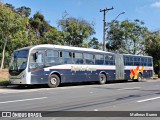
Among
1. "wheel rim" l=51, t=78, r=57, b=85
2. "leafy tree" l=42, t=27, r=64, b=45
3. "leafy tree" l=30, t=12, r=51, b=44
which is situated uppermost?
"leafy tree" l=30, t=12, r=51, b=44

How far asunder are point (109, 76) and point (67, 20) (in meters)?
17.2

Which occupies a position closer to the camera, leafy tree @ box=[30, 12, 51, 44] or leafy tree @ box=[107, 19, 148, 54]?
leafy tree @ box=[107, 19, 148, 54]

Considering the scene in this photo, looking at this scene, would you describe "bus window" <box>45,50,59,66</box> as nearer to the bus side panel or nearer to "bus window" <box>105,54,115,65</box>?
the bus side panel

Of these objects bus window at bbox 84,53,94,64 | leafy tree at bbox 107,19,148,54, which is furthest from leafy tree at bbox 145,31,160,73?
bus window at bbox 84,53,94,64

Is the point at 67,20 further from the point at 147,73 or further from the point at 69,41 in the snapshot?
the point at 147,73

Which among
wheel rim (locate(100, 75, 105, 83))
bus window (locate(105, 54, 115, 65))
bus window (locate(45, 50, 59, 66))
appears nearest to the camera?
bus window (locate(45, 50, 59, 66))

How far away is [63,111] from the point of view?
990cm

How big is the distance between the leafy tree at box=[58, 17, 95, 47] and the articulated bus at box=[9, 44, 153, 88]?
12.3 m

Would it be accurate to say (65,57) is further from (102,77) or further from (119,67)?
(119,67)

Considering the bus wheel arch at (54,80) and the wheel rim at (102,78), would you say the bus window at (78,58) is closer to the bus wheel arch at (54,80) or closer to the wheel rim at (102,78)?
the bus wheel arch at (54,80)

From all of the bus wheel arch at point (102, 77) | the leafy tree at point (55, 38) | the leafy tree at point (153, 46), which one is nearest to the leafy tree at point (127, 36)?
the leafy tree at point (153, 46)

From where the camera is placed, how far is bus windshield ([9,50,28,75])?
66.9 feet

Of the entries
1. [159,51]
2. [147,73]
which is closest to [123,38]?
[159,51]

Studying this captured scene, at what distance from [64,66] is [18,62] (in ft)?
11.8
